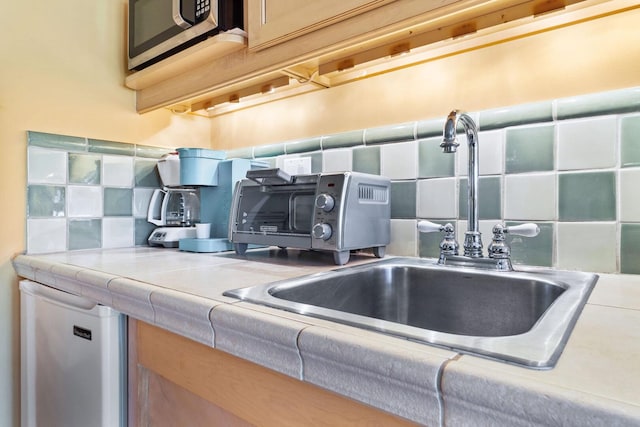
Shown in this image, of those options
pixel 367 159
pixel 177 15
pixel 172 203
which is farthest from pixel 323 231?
pixel 172 203

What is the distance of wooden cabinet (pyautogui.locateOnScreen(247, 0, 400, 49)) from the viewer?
869 millimetres

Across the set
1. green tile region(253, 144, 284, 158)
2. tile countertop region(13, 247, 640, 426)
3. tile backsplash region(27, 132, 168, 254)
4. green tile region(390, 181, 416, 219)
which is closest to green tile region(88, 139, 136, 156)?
tile backsplash region(27, 132, 168, 254)

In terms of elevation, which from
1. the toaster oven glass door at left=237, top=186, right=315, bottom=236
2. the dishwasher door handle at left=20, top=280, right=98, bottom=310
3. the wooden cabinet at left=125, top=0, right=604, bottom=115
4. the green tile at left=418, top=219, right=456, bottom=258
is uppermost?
the wooden cabinet at left=125, top=0, right=604, bottom=115

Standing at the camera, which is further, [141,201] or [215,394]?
[141,201]

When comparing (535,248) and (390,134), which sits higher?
(390,134)

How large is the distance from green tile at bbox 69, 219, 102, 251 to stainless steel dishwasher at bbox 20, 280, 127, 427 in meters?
0.27

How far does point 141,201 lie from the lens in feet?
5.30

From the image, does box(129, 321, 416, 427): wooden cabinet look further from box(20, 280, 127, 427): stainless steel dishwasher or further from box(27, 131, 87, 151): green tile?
box(27, 131, 87, 151): green tile

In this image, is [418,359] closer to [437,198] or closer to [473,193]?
[473,193]

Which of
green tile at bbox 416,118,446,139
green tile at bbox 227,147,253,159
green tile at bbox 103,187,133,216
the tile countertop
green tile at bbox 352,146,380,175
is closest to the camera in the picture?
the tile countertop

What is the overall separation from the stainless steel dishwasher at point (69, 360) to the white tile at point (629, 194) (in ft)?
3.90

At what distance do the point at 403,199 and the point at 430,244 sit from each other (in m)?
0.17

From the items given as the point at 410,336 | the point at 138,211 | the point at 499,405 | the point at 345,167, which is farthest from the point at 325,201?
the point at 138,211

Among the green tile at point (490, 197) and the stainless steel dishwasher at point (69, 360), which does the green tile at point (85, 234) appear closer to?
the stainless steel dishwasher at point (69, 360)
